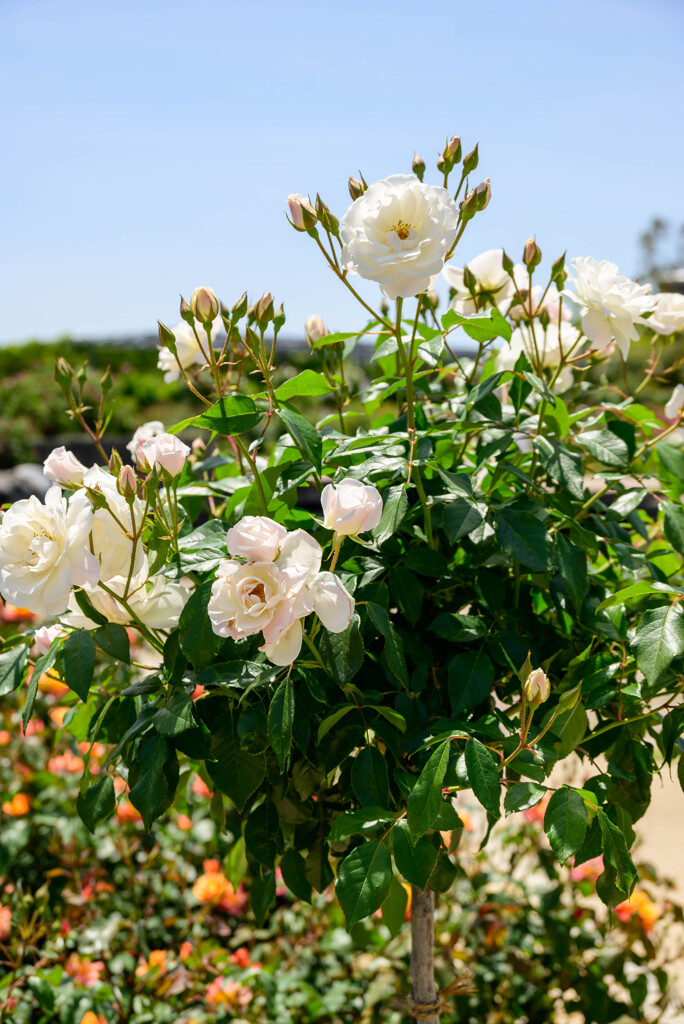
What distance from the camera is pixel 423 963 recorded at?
113 cm

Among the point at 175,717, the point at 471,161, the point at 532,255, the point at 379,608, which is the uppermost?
the point at 471,161

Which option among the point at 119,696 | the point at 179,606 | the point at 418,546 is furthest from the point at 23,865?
the point at 418,546

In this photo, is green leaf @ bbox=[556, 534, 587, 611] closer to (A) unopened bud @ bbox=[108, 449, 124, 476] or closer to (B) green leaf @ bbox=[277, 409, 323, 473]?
(B) green leaf @ bbox=[277, 409, 323, 473]

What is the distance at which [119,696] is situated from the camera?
2.88 feet

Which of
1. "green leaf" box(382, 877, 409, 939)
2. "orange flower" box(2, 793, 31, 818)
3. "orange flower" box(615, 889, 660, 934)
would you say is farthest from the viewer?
"orange flower" box(2, 793, 31, 818)

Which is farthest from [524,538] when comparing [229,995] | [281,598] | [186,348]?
[229,995]

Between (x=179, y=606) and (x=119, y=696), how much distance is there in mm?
135

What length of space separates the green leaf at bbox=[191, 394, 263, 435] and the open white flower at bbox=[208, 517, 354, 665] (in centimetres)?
17

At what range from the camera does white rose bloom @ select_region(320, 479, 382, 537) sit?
679 mm

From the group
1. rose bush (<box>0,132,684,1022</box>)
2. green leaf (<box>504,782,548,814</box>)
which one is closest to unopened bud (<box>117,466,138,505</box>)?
rose bush (<box>0,132,684,1022</box>)

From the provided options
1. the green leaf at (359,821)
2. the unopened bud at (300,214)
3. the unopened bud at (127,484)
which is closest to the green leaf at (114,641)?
the unopened bud at (127,484)

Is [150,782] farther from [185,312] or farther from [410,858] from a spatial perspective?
[185,312]

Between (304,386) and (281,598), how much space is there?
0.93 ft

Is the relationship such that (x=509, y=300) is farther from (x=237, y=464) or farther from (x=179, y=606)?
(x=179, y=606)
